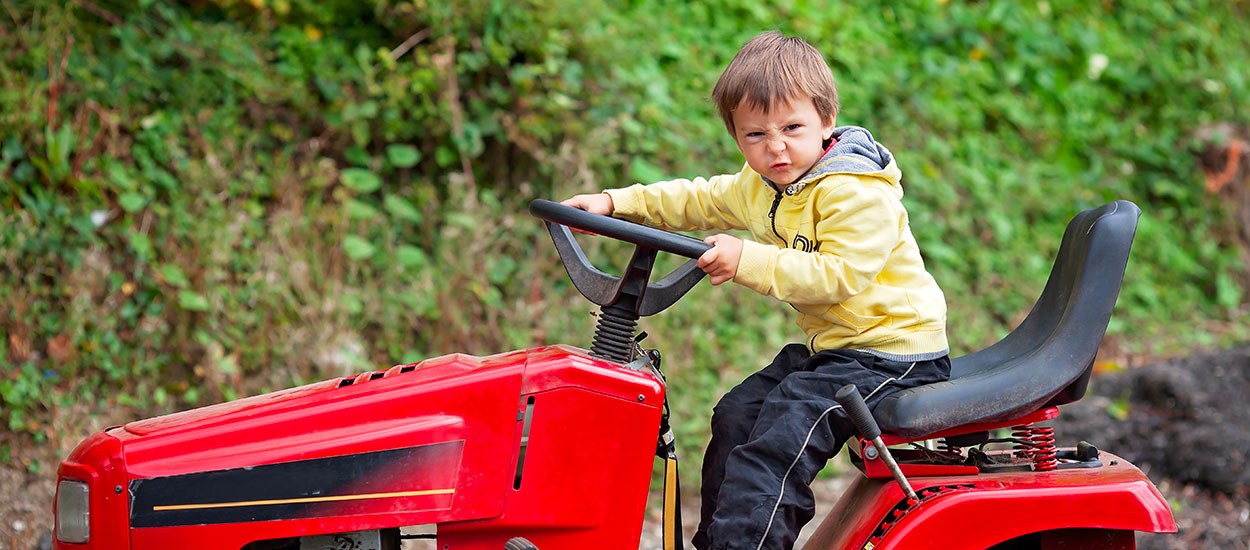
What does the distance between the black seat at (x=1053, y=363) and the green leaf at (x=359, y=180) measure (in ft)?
10.1

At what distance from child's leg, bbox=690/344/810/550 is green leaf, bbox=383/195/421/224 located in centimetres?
263

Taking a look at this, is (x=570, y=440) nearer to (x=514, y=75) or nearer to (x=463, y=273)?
(x=463, y=273)

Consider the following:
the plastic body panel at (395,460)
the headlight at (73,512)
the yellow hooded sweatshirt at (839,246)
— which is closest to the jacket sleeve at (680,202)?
the yellow hooded sweatshirt at (839,246)

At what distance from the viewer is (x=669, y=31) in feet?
20.5

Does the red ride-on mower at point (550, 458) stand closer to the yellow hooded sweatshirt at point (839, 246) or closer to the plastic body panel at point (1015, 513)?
the plastic body panel at point (1015, 513)

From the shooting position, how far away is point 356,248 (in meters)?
4.98

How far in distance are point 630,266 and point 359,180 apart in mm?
2947

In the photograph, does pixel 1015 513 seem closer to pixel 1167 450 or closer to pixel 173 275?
pixel 1167 450

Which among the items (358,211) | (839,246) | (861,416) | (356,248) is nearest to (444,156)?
(358,211)

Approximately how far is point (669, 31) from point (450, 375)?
4.10m

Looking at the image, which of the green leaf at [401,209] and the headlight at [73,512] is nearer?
the headlight at [73,512]

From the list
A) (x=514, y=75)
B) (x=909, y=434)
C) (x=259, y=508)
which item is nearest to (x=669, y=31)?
(x=514, y=75)

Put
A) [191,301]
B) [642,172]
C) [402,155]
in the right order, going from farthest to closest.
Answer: [642,172]
[402,155]
[191,301]

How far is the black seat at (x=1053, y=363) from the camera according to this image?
8.52 feet
